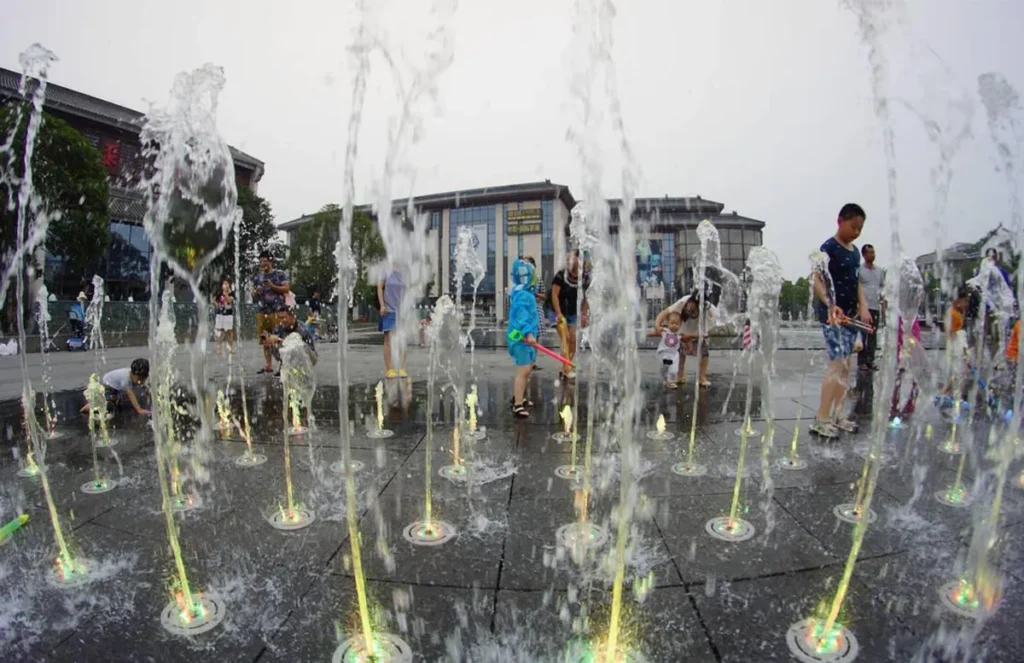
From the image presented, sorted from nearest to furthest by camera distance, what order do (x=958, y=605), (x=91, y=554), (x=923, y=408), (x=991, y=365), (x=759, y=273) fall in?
(x=958, y=605) < (x=91, y=554) < (x=759, y=273) < (x=923, y=408) < (x=991, y=365)

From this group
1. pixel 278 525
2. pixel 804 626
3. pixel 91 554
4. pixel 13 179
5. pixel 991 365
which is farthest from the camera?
pixel 13 179

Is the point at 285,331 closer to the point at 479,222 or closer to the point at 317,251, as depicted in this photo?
the point at 317,251

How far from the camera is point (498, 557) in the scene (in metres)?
2.25

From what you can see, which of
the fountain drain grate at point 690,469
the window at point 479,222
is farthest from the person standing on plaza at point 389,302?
the window at point 479,222

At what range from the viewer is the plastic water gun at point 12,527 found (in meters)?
2.44

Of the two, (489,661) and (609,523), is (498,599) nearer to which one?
(489,661)

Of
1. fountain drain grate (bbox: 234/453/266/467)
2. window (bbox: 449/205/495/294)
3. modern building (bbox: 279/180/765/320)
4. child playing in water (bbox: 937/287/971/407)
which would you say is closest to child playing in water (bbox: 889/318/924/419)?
child playing in water (bbox: 937/287/971/407)

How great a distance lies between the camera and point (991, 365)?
313 inches

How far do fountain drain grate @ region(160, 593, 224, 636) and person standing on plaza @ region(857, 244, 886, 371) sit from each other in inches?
282

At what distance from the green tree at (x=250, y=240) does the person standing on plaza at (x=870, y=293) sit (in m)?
29.6

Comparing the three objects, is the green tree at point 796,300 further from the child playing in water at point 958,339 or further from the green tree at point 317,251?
the child playing in water at point 958,339

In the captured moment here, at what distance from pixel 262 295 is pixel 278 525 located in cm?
530

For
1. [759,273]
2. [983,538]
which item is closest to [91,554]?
[983,538]

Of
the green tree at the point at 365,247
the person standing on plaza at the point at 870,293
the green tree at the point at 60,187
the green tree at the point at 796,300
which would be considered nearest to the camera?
the person standing on plaza at the point at 870,293
